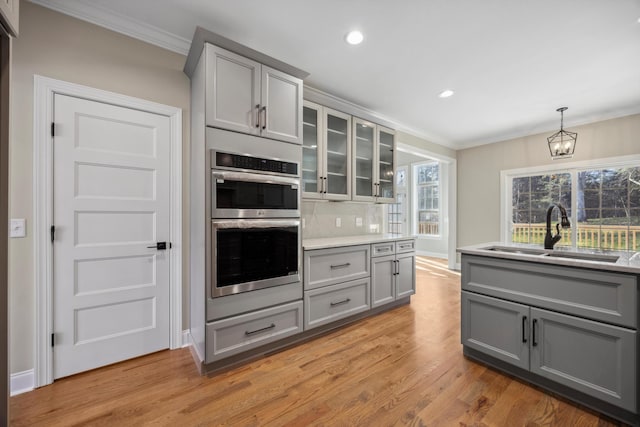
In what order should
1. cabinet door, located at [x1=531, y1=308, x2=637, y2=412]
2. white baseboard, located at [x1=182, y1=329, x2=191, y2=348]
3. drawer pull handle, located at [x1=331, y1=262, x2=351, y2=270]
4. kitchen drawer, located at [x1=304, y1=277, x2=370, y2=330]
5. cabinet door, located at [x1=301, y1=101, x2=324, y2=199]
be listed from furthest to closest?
1. cabinet door, located at [x1=301, y1=101, x2=324, y2=199]
2. drawer pull handle, located at [x1=331, y1=262, x2=351, y2=270]
3. kitchen drawer, located at [x1=304, y1=277, x2=370, y2=330]
4. white baseboard, located at [x1=182, y1=329, x2=191, y2=348]
5. cabinet door, located at [x1=531, y1=308, x2=637, y2=412]

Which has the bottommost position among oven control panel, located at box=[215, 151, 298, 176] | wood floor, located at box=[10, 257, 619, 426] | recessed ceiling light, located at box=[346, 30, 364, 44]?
wood floor, located at box=[10, 257, 619, 426]

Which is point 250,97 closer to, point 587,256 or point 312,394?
point 312,394

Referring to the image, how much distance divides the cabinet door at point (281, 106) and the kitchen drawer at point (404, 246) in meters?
1.82

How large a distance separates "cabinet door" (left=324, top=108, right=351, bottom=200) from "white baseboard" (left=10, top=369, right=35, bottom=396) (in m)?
2.70

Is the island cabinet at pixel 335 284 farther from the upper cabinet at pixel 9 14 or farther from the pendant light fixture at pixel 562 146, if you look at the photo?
the pendant light fixture at pixel 562 146

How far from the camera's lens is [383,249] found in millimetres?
3125

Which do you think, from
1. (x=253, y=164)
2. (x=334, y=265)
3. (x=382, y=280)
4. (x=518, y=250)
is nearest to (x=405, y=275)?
(x=382, y=280)

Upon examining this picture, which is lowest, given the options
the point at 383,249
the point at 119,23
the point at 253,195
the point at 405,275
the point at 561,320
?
the point at 405,275

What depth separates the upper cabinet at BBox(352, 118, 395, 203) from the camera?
3369mm

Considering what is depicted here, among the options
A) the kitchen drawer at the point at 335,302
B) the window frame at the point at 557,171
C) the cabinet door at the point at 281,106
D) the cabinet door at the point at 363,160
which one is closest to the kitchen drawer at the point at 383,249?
the kitchen drawer at the point at 335,302


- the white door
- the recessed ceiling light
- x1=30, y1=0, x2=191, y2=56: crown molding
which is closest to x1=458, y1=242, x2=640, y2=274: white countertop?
the recessed ceiling light

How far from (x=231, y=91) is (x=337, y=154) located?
148 cm

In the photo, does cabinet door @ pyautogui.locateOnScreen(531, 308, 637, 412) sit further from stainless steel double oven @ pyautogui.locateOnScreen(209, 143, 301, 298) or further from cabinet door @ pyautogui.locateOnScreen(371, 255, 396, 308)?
stainless steel double oven @ pyautogui.locateOnScreen(209, 143, 301, 298)

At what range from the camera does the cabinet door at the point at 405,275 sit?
10.9ft
